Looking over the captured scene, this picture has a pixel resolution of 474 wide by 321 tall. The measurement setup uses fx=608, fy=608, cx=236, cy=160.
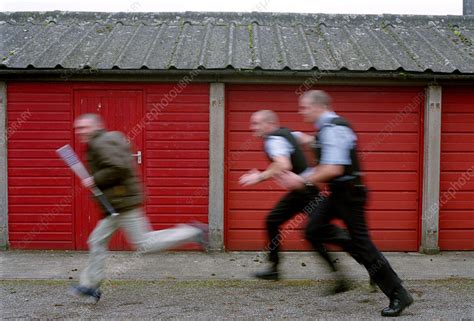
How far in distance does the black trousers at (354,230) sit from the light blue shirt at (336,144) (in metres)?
0.28

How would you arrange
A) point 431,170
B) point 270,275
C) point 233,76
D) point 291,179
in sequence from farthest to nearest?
point 431,170, point 233,76, point 270,275, point 291,179

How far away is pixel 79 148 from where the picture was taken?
920cm

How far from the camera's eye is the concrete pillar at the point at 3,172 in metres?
9.14

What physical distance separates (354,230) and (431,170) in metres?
4.02

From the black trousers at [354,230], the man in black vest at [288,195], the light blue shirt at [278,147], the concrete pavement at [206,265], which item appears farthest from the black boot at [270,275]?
the light blue shirt at [278,147]

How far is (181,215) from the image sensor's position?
30.4 feet

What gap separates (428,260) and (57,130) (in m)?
5.81

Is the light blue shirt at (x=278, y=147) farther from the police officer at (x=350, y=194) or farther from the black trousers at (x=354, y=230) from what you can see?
the black trousers at (x=354, y=230)

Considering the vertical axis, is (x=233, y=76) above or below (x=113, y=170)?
above

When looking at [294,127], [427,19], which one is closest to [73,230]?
[294,127]

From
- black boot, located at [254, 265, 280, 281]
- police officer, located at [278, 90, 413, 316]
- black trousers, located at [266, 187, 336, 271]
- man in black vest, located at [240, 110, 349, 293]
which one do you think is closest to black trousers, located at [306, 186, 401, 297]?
police officer, located at [278, 90, 413, 316]

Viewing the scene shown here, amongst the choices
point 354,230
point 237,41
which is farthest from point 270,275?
point 237,41

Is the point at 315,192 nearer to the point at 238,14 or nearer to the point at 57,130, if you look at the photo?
the point at 57,130

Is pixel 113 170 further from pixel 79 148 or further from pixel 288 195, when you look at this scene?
pixel 79 148
